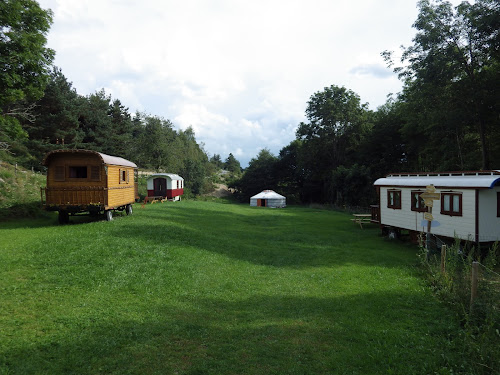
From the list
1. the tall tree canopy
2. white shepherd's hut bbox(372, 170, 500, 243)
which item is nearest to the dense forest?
the tall tree canopy

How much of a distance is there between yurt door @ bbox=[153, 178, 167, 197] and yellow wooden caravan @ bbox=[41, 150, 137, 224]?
719 inches

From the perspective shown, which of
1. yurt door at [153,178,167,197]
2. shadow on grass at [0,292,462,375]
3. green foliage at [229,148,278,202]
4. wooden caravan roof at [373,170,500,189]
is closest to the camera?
shadow on grass at [0,292,462,375]

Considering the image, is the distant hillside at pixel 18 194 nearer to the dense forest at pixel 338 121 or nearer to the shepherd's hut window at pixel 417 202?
the dense forest at pixel 338 121

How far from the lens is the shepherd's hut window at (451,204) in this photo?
13.4 meters

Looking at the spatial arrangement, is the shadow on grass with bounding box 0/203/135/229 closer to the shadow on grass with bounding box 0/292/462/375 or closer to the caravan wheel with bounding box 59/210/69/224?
the caravan wheel with bounding box 59/210/69/224

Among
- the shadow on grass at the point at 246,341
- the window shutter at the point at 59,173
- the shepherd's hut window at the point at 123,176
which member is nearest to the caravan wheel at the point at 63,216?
the window shutter at the point at 59,173

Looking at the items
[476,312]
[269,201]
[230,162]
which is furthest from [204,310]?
[230,162]

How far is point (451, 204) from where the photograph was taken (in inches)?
544

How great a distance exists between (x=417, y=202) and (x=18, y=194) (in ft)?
73.8

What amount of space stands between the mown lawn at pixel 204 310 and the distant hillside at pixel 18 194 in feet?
17.7

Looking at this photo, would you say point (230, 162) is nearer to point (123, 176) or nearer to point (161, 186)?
point (161, 186)

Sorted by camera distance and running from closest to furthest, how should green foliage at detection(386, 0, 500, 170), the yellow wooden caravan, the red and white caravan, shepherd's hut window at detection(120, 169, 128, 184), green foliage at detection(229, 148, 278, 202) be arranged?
the yellow wooden caravan < shepherd's hut window at detection(120, 169, 128, 184) < green foliage at detection(386, 0, 500, 170) < the red and white caravan < green foliage at detection(229, 148, 278, 202)

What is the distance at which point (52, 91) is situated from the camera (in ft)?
102

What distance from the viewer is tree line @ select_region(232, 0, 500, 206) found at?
22000 millimetres
